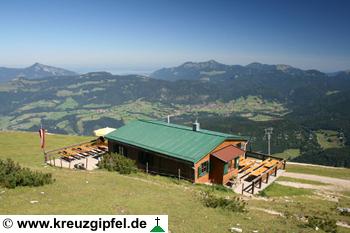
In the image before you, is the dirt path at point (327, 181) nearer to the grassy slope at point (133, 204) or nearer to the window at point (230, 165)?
the window at point (230, 165)

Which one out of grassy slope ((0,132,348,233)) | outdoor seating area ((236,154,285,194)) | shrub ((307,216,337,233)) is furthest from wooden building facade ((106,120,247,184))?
shrub ((307,216,337,233))

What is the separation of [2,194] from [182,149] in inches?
803

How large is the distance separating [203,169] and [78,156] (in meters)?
19.0

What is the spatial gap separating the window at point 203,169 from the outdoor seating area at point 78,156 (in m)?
13.8

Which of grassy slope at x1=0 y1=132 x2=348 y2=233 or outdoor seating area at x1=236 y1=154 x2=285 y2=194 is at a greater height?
grassy slope at x1=0 y1=132 x2=348 y2=233

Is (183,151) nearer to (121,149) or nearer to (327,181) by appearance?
(121,149)

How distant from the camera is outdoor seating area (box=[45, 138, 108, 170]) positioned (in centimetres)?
3962

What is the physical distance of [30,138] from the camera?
188ft

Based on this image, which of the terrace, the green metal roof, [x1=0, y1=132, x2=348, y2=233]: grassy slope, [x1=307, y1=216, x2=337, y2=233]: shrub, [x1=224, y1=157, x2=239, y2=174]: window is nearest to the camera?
[x1=0, y1=132, x2=348, y2=233]: grassy slope

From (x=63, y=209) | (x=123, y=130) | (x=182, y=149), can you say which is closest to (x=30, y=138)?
(x=123, y=130)

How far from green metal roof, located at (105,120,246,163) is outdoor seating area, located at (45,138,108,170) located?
A: 422 centimetres

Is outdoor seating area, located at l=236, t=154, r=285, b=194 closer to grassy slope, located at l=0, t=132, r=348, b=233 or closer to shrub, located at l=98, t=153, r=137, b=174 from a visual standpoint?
grassy slope, located at l=0, t=132, r=348, b=233

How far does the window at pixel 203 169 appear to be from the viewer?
111 ft

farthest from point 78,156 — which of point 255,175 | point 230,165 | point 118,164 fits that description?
point 255,175
